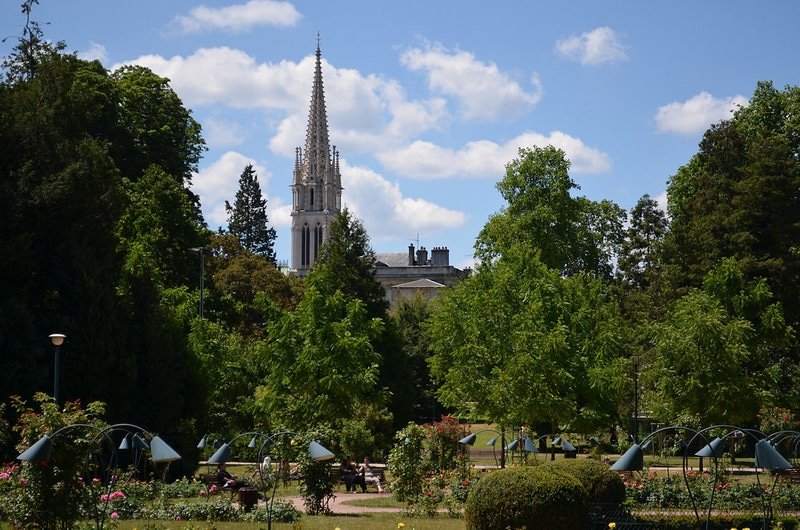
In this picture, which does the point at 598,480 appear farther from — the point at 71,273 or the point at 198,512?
the point at 71,273

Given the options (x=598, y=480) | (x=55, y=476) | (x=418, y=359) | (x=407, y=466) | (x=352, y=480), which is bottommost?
(x=352, y=480)

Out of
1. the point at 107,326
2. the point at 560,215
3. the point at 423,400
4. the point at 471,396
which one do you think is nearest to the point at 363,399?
the point at 471,396

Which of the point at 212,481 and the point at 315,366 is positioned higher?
the point at 315,366

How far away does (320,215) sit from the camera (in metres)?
144

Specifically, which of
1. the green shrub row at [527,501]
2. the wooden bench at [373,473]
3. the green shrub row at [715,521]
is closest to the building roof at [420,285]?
the wooden bench at [373,473]

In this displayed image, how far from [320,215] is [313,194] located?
3.21 m

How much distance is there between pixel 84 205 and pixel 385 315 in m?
26.8

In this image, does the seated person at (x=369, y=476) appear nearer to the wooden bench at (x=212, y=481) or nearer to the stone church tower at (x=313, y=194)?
the wooden bench at (x=212, y=481)

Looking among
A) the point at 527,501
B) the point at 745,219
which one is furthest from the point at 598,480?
the point at 745,219

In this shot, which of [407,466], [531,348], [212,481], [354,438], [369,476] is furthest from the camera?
[531,348]

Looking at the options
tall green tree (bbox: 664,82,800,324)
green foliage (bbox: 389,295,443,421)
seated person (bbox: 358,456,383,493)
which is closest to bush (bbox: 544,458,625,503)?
seated person (bbox: 358,456,383,493)

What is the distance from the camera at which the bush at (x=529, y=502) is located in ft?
57.9

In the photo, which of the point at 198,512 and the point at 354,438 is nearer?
the point at 198,512

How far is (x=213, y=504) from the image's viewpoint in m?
23.1
